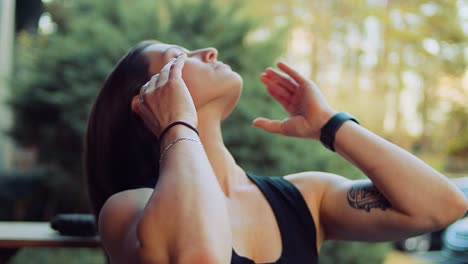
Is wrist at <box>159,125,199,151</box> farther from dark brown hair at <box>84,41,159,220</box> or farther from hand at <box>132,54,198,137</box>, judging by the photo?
dark brown hair at <box>84,41,159,220</box>

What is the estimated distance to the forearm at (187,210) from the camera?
982mm

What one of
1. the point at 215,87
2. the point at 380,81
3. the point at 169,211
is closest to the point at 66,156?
the point at 215,87

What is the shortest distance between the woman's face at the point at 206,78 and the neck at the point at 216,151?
48mm

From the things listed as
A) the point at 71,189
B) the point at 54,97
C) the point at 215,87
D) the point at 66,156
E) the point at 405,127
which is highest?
the point at 215,87

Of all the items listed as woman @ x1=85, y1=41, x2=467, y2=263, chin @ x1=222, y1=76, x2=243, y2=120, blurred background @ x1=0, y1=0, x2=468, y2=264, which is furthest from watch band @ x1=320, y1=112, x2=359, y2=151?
blurred background @ x1=0, y1=0, x2=468, y2=264

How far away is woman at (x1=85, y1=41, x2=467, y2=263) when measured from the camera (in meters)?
1.16

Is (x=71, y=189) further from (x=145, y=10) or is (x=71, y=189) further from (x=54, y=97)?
(x=145, y=10)

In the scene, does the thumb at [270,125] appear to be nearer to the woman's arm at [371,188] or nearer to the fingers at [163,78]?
the woman's arm at [371,188]

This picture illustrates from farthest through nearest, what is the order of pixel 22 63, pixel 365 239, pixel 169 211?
pixel 22 63 < pixel 365 239 < pixel 169 211

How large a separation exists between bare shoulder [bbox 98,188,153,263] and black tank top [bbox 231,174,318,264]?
353 mm

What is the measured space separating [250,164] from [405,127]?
446cm

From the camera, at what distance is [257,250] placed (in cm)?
127

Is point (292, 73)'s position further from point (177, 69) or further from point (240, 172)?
point (177, 69)

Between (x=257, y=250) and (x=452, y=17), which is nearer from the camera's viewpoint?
(x=257, y=250)
